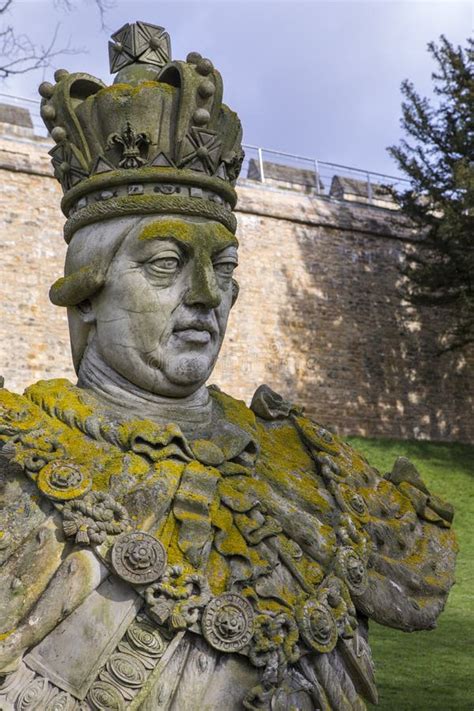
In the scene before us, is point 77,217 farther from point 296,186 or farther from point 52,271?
point 296,186

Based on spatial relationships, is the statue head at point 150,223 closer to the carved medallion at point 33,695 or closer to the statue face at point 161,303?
the statue face at point 161,303

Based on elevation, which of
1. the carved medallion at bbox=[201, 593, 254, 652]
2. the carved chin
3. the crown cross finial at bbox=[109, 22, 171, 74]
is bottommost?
the carved medallion at bbox=[201, 593, 254, 652]

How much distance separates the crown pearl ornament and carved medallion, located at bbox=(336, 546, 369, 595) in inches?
45.4

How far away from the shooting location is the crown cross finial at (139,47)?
12.5 ft

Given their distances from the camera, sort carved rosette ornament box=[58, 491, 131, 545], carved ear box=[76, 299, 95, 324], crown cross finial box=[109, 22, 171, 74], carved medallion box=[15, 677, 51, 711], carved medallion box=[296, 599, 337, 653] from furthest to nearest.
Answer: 1. crown cross finial box=[109, 22, 171, 74]
2. carved ear box=[76, 299, 95, 324]
3. carved medallion box=[296, 599, 337, 653]
4. carved rosette ornament box=[58, 491, 131, 545]
5. carved medallion box=[15, 677, 51, 711]

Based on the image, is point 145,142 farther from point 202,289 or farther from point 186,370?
point 186,370

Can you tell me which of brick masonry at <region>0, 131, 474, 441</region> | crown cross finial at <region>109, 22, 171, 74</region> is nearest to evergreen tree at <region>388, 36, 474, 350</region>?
brick masonry at <region>0, 131, 474, 441</region>

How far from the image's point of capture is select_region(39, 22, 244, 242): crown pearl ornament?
136 inches

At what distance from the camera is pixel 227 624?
3.06 meters

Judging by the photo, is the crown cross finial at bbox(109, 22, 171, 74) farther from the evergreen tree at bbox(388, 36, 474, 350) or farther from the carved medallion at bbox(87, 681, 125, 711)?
the evergreen tree at bbox(388, 36, 474, 350)

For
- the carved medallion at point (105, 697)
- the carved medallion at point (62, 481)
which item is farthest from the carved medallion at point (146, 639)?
the carved medallion at point (62, 481)

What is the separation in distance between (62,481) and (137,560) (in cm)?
32

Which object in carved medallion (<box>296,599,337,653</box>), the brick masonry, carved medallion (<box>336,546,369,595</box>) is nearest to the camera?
carved medallion (<box>296,599,337,653</box>)

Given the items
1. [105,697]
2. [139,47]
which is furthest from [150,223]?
[105,697]
